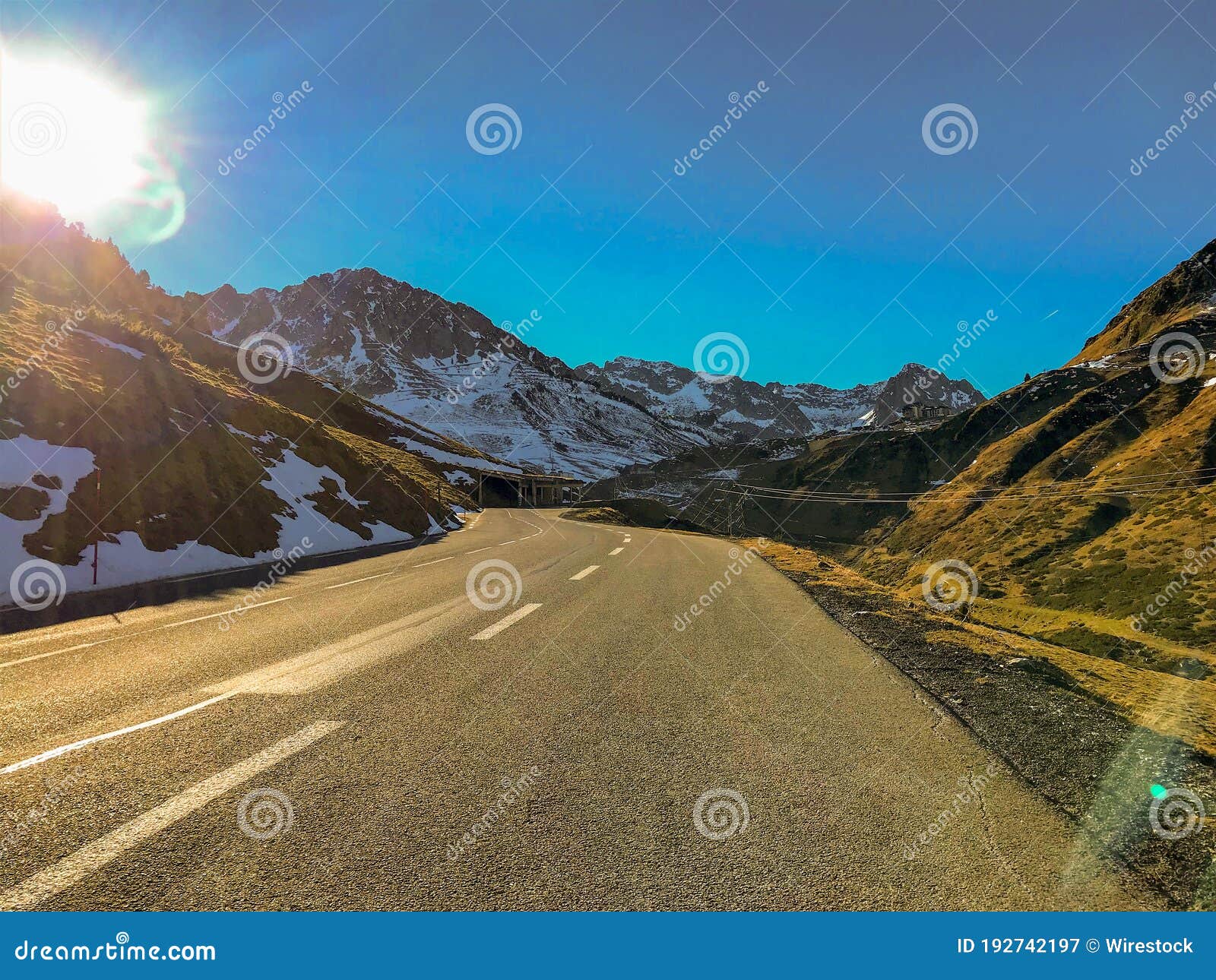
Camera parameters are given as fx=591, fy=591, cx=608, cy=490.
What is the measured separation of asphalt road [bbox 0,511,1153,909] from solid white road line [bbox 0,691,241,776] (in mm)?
24

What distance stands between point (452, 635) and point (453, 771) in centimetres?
429

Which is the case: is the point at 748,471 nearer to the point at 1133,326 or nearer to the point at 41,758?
the point at 1133,326

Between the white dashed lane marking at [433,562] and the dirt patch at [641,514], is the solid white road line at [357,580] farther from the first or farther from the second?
the dirt patch at [641,514]

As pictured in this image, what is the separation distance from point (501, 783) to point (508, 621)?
5337mm

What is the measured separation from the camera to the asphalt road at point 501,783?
110 inches

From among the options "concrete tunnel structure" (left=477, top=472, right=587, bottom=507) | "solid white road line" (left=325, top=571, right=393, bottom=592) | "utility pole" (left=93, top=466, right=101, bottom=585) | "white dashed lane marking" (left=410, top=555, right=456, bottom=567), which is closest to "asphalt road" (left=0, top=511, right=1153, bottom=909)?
"solid white road line" (left=325, top=571, right=393, bottom=592)

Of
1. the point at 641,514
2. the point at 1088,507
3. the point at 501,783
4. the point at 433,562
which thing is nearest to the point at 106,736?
the point at 501,783

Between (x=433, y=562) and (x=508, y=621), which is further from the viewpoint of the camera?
(x=433, y=562)

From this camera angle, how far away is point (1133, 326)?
240 ft

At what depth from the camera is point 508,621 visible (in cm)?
909

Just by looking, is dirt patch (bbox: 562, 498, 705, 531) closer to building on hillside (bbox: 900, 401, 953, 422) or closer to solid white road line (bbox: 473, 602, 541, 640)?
solid white road line (bbox: 473, 602, 541, 640)

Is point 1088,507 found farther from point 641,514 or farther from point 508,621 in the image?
point 641,514

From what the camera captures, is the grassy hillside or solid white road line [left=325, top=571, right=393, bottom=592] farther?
the grassy hillside

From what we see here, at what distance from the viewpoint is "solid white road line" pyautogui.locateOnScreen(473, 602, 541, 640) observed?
8.20 m
